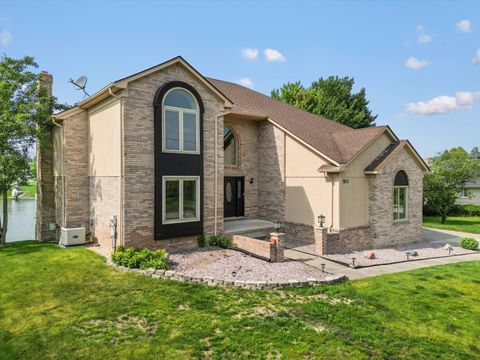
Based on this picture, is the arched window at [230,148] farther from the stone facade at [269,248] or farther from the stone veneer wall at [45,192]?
the stone veneer wall at [45,192]

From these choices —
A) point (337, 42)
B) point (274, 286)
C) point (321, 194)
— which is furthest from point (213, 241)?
point (337, 42)

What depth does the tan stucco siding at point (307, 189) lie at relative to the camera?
13789mm

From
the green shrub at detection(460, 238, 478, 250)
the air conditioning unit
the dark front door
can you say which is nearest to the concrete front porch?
the dark front door

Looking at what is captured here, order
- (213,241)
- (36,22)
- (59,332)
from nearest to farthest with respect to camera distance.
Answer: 1. (59,332)
2. (36,22)
3. (213,241)

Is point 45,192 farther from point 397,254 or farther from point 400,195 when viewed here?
point 400,195

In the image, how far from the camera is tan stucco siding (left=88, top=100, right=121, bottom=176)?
1119 cm

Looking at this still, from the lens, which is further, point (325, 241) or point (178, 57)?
point (325, 241)

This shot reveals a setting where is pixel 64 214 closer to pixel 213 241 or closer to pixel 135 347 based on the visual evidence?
pixel 213 241

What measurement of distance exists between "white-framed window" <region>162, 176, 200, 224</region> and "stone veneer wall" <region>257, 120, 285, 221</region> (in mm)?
5494

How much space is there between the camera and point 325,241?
499 inches

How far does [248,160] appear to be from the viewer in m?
17.2

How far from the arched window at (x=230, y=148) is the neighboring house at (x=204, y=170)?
2.2 inches

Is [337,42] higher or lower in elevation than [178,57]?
higher

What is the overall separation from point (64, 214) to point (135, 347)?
983cm
